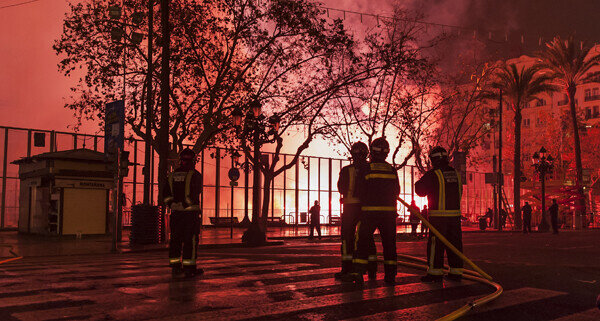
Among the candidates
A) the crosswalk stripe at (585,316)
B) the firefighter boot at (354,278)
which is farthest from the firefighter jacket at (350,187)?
the crosswalk stripe at (585,316)

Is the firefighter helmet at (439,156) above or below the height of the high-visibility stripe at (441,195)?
above

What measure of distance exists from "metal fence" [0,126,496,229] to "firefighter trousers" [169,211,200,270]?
15002mm

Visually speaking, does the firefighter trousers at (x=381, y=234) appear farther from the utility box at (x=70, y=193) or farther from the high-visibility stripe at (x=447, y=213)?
the utility box at (x=70, y=193)

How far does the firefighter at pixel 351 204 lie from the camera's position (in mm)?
8109

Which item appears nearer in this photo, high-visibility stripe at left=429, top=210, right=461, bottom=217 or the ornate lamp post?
high-visibility stripe at left=429, top=210, right=461, bottom=217

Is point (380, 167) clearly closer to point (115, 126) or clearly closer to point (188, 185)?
point (188, 185)

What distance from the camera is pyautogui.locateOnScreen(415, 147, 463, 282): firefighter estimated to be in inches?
311

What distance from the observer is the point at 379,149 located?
7.98 m

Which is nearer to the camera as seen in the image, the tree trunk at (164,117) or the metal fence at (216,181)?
the tree trunk at (164,117)

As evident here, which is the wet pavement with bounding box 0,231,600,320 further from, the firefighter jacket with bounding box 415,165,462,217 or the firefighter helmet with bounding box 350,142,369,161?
the firefighter helmet with bounding box 350,142,369,161

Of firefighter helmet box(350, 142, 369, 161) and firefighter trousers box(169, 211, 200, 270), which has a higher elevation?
firefighter helmet box(350, 142, 369, 161)

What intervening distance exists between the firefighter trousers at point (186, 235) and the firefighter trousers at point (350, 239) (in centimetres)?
218

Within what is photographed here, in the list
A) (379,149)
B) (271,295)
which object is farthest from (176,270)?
(379,149)

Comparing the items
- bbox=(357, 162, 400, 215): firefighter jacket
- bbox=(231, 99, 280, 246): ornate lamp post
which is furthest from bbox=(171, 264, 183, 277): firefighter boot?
bbox=(231, 99, 280, 246): ornate lamp post
